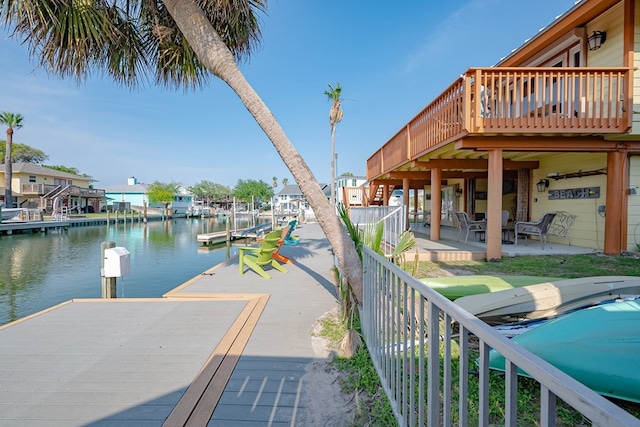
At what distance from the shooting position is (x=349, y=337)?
10.2 ft

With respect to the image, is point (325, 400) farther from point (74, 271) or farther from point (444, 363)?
point (74, 271)

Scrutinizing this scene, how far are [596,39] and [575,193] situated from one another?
151 inches

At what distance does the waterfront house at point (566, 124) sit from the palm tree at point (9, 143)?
37092mm

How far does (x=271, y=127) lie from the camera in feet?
12.5

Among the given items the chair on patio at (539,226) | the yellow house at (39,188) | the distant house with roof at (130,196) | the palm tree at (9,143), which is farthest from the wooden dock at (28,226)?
the distant house with roof at (130,196)

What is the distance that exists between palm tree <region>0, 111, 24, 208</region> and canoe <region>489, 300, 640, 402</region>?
134 feet

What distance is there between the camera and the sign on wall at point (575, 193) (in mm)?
8097

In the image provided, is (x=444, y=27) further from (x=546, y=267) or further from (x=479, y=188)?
(x=546, y=267)

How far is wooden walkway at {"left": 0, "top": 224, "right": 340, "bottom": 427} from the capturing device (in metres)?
2.31

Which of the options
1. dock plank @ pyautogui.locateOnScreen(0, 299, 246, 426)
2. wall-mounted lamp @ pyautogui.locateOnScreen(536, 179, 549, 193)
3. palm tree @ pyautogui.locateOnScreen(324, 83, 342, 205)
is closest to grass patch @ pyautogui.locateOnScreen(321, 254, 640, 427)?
dock plank @ pyautogui.locateOnScreen(0, 299, 246, 426)

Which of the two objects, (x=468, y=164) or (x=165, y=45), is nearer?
(x=165, y=45)

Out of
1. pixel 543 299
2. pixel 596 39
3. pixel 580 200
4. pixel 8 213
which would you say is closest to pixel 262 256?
pixel 543 299

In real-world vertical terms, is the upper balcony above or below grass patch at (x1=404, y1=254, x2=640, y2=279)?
above

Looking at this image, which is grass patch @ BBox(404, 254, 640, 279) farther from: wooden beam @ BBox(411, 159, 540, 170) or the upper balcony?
wooden beam @ BBox(411, 159, 540, 170)
